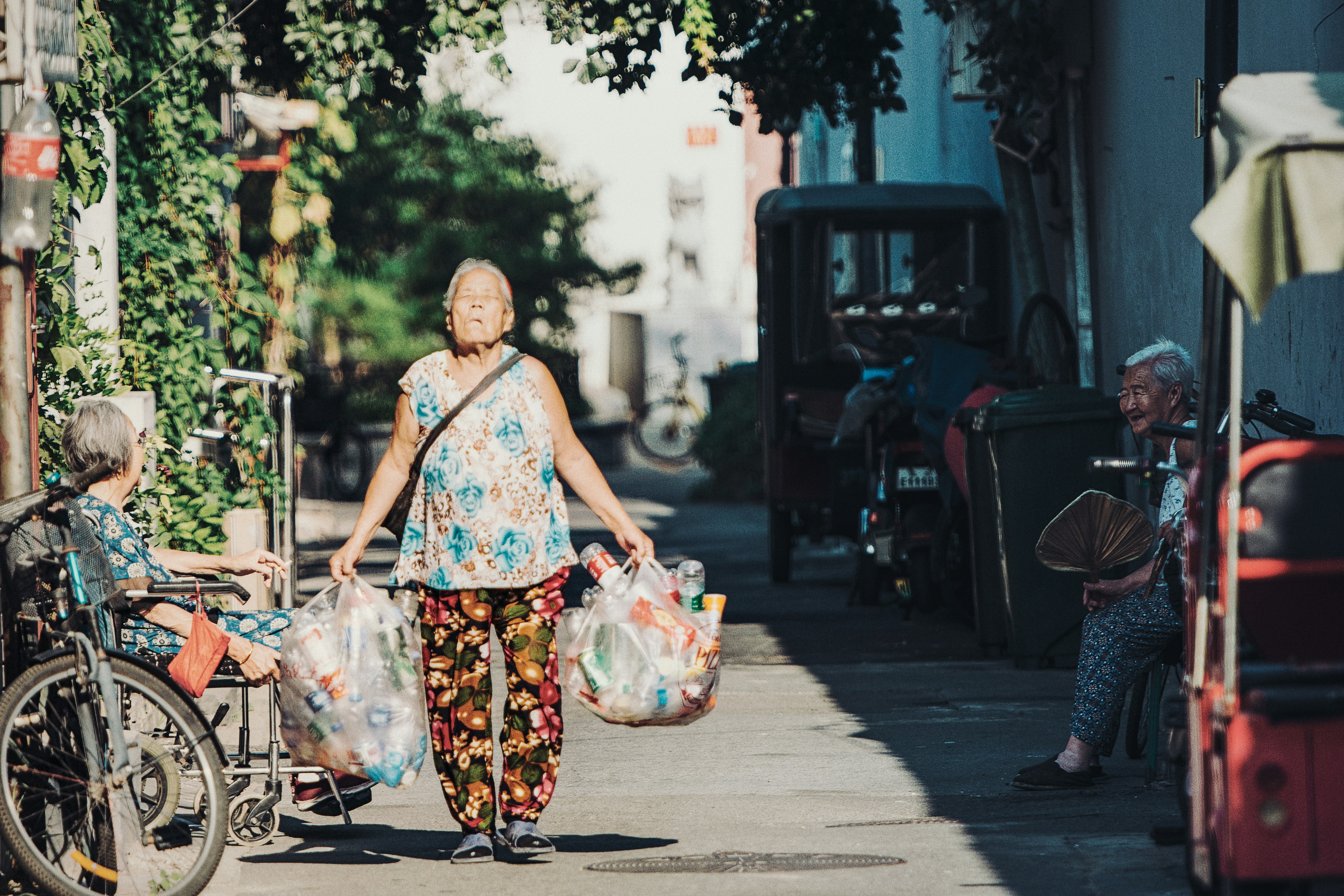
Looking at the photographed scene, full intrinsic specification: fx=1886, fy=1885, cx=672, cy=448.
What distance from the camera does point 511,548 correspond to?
5402 millimetres

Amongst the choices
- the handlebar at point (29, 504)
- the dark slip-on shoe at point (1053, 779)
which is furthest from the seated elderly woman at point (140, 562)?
the dark slip-on shoe at point (1053, 779)

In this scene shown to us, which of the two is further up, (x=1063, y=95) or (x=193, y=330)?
(x=1063, y=95)

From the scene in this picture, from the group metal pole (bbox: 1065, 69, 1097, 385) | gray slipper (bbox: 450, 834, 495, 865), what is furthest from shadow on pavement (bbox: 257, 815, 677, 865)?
metal pole (bbox: 1065, 69, 1097, 385)

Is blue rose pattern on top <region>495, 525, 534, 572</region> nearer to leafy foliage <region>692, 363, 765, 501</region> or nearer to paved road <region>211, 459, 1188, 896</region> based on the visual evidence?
paved road <region>211, 459, 1188, 896</region>

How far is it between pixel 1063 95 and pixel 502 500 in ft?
27.4

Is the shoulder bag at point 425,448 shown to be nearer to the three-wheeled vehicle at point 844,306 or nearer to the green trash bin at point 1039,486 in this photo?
the green trash bin at point 1039,486

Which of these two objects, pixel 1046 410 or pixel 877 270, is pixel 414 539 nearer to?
pixel 1046 410

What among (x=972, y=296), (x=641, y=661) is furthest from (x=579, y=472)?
(x=972, y=296)

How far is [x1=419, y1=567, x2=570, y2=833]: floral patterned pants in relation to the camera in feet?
17.9

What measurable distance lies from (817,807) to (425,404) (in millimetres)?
1922

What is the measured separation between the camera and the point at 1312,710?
378cm

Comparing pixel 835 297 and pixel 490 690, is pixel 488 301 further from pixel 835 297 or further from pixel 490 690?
pixel 835 297

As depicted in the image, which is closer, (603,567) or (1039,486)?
(603,567)

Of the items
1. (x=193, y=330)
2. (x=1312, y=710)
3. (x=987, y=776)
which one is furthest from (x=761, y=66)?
(x=1312, y=710)
